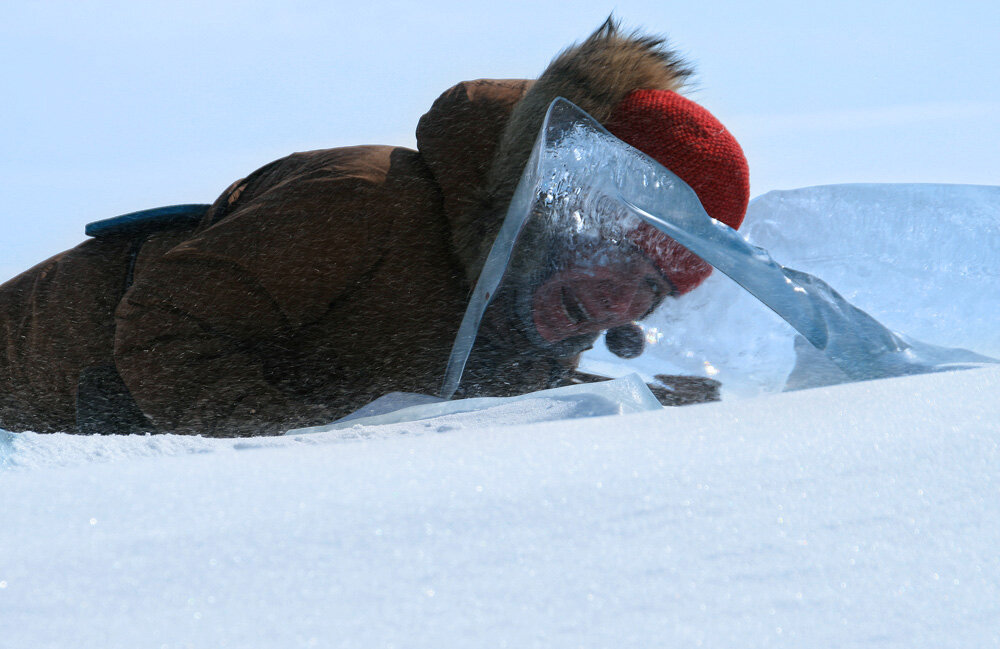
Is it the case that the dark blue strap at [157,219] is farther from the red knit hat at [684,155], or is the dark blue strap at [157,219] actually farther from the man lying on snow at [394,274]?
the red knit hat at [684,155]

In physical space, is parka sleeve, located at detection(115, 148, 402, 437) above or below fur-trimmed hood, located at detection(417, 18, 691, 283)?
below

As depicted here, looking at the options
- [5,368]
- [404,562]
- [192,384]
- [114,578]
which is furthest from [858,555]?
[5,368]

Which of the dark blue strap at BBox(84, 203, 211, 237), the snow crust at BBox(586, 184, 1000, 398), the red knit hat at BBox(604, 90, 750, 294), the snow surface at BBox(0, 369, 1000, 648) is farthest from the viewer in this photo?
the dark blue strap at BBox(84, 203, 211, 237)

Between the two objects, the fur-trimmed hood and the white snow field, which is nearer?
the white snow field

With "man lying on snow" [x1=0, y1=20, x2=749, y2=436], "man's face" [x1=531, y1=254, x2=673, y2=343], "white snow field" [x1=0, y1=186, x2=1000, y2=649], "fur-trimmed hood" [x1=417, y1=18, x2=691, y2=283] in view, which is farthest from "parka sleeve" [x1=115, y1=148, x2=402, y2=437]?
"white snow field" [x1=0, y1=186, x2=1000, y2=649]

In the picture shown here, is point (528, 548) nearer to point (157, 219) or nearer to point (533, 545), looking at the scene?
point (533, 545)

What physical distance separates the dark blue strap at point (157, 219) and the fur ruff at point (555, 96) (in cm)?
53

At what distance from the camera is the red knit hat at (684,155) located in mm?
1260

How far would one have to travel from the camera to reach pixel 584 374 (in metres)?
1.45

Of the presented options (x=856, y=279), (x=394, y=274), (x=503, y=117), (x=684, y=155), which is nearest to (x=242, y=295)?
(x=394, y=274)

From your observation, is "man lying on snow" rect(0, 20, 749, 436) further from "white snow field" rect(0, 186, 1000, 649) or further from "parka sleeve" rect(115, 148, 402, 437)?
"white snow field" rect(0, 186, 1000, 649)

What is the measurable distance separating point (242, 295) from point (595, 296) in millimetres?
551

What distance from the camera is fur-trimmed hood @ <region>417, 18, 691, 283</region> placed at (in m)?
1.29

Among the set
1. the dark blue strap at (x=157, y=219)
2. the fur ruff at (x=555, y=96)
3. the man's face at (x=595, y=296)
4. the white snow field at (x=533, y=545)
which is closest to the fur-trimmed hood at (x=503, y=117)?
the fur ruff at (x=555, y=96)
